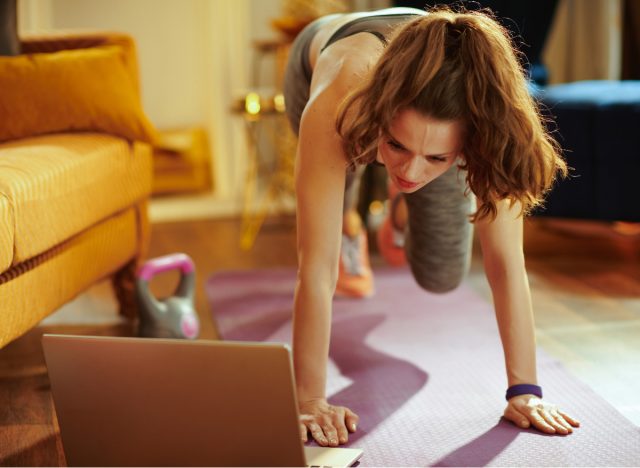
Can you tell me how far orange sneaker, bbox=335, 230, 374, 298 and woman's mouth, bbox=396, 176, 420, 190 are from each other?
1012 millimetres

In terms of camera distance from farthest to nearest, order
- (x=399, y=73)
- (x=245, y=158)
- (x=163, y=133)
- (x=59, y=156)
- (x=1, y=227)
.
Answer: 1. (x=163, y=133)
2. (x=245, y=158)
3. (x=59, y=156)
4. (x=1, y=227)
5. (x=399, y=73)

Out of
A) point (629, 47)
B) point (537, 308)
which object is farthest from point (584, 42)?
point (537, 308)

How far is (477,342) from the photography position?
83.0 inches

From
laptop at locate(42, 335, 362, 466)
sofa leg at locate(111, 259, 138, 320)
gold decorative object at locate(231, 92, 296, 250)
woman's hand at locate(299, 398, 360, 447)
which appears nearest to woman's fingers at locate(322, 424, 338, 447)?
woman's hand at locate(299, 398, 360, 447)

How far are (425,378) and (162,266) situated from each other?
66 cm

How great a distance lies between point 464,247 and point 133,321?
0.87m

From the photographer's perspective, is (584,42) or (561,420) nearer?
(561,420)

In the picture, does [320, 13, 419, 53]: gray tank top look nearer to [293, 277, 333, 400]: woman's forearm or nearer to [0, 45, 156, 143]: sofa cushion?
[293, 277, 333, 400]: woman's forearm

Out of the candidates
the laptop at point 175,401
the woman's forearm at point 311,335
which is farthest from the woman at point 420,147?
the laptop at point 175,401

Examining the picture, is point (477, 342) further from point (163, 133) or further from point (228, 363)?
point (163, 133)

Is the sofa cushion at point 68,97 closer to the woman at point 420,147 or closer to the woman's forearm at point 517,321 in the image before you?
the woman at point 420,147

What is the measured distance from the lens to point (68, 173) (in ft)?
6.41

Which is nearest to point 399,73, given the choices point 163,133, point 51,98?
point 51,98

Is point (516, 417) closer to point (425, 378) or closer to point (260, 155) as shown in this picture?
point (425, 378)
